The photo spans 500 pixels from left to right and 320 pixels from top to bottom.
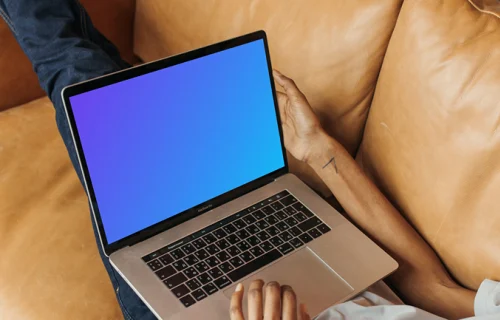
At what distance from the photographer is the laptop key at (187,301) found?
0.85 meters

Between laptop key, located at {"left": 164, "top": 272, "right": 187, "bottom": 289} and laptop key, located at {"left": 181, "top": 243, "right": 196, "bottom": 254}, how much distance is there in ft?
0.15

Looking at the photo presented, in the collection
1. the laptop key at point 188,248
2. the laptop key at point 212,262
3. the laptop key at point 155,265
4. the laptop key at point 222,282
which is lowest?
the laptop key at point 222,282

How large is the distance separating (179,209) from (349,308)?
12.6 inches

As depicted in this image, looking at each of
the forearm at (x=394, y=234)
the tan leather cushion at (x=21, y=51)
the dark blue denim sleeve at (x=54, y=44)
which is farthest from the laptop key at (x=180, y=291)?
the tan leather cushion at (x=21, y=51)

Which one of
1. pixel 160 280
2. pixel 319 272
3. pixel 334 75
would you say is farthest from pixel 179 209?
pixel 334 75

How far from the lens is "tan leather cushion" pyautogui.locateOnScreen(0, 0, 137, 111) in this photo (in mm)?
1260

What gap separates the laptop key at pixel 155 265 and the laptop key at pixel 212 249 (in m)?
0.08

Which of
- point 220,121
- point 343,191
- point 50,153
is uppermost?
point 220,121

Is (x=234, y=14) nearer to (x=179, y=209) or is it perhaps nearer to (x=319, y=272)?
(x=179, y=209)

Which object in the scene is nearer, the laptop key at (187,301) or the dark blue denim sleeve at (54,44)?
the laptop key at (187,301)

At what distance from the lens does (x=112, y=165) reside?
87cm

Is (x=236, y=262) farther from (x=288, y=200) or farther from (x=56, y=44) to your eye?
(x=56, y=44)

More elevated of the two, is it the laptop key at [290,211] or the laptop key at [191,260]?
the laptop key at [290,211]

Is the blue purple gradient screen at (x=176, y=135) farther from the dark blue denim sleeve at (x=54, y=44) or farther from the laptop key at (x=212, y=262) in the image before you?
the dark blue denim sleeve at (x=54, y=44)
